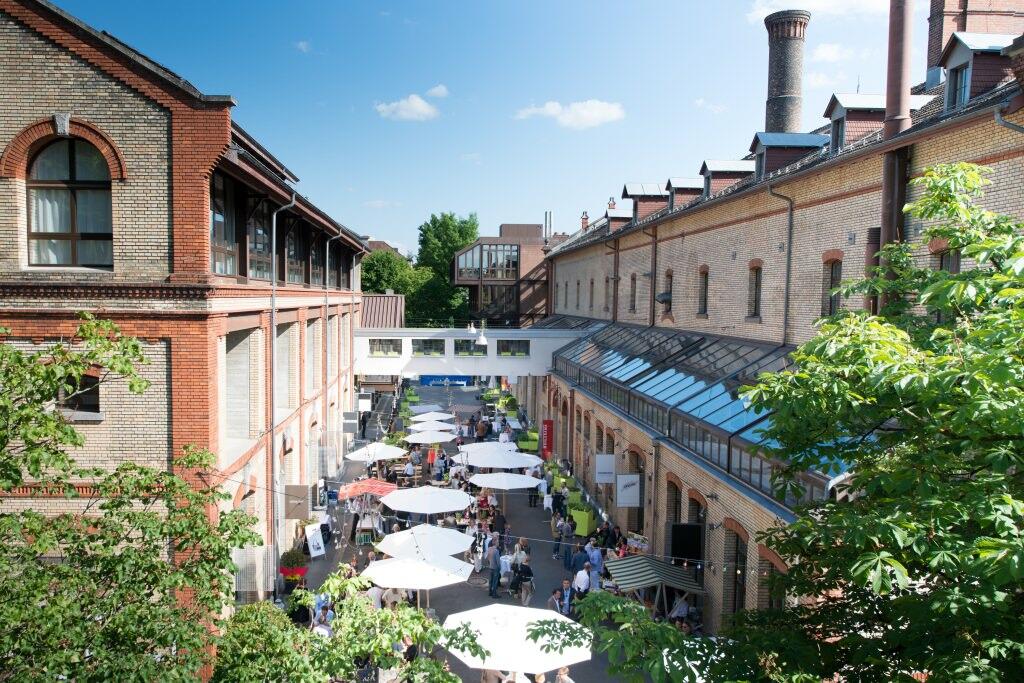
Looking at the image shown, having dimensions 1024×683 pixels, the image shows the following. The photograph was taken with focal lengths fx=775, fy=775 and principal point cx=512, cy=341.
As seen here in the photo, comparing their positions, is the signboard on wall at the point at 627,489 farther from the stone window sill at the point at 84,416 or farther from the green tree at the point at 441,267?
the green tree at the point at 441,267

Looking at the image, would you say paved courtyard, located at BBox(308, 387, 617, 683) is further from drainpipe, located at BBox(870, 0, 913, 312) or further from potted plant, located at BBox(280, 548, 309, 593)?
drainpipe, located at BBox(870, 0, 913, 312)

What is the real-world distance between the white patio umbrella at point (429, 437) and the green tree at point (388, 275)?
44.2 meters

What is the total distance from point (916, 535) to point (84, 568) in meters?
6.88

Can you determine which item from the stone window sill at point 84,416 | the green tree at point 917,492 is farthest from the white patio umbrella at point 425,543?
the green tree at point 917,492

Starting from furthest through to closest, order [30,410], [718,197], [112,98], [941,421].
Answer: [718,197] → [112,98] → [30,410] → [941,421]

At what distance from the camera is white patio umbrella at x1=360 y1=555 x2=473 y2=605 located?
14.5 meters

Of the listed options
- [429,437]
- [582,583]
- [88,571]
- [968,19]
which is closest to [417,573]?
[582,583]

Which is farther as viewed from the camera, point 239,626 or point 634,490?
point 634,490

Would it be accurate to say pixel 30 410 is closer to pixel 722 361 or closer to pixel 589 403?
pixel 722 361

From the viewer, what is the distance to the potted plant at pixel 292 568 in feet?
56.5

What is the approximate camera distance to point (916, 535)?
16.4 ft

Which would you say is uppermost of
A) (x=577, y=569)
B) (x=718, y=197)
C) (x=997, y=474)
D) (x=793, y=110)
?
(x=793, y=110)

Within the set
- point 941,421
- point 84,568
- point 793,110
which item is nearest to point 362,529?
point 84,568

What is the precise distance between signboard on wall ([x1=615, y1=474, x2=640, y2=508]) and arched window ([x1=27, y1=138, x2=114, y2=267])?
39.8 ft
